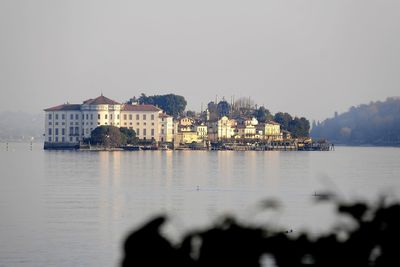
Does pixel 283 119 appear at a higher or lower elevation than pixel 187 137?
higher

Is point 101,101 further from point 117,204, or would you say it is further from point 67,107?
point 117,204

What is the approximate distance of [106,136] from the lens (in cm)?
7512

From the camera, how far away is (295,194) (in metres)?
26.3

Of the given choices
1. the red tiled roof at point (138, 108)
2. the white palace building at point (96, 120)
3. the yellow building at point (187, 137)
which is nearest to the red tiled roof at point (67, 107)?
the white palace building at point (96, 120)

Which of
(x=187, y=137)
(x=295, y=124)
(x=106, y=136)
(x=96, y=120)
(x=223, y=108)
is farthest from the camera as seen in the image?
(x=223, y=108)

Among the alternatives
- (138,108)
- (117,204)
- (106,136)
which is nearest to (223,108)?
(138,108)

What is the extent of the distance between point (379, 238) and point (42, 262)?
10.1 m

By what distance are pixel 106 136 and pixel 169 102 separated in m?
18.3

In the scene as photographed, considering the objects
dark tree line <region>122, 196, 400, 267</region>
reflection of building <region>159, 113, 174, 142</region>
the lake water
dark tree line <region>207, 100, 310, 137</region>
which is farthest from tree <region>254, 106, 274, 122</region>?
dark tree line <region>122, 196, 400, 267</region>

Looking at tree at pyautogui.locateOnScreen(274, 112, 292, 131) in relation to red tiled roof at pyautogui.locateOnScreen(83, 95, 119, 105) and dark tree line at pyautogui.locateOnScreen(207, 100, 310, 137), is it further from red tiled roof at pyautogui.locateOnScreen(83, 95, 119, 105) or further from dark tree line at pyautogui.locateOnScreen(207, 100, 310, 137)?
red tiled roof at pyautogui.locateOnScreen(83, 95, 119, 105)

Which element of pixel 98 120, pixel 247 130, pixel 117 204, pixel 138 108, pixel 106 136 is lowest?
pixel 117 204

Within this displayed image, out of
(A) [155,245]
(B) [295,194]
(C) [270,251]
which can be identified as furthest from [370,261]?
(B) [295,194]

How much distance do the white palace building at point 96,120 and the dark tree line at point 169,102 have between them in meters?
10.2

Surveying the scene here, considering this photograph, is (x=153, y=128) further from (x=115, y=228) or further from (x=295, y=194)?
(x=115, y=228)
